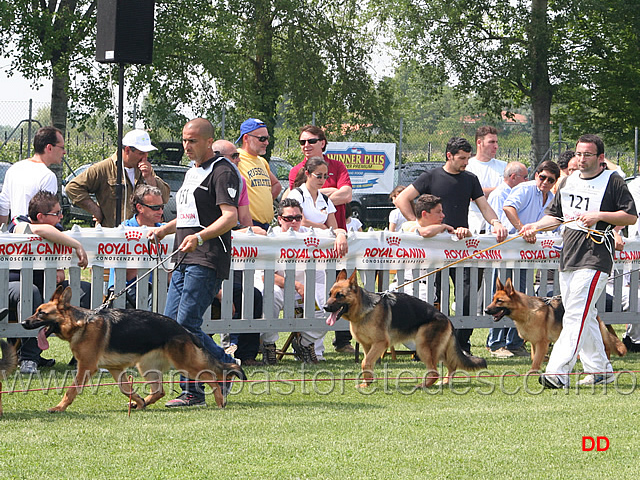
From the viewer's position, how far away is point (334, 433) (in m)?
5.57

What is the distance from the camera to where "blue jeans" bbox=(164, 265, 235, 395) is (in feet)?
20.8

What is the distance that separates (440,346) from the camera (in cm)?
747

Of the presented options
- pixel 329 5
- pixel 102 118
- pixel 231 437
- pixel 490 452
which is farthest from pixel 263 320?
pixel 329 5

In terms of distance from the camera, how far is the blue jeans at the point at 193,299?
20.8 ft

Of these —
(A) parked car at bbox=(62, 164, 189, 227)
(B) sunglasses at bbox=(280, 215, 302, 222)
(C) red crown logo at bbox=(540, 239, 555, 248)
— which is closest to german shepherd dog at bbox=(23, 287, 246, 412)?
(B) sunglasses at bbox=(280, 215, 302, 222)

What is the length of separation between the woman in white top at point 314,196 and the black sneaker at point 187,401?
276 cm

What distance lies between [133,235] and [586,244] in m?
3.69

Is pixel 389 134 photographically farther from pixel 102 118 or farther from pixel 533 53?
pixel 102 118


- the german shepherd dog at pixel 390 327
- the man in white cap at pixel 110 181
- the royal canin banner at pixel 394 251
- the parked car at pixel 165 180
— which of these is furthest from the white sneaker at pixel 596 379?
the parked car at pixel 165 180

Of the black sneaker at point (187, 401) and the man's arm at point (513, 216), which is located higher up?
the man's arm at point (513, 216)

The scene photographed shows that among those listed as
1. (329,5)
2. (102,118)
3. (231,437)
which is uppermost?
(329,5)

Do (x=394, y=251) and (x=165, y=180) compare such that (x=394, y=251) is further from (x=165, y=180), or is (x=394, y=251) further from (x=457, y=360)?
(x=165, y=180)

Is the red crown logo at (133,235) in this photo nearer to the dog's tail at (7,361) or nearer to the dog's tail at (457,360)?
the dog's tail at (7,361)

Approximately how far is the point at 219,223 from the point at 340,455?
1.90 metres
